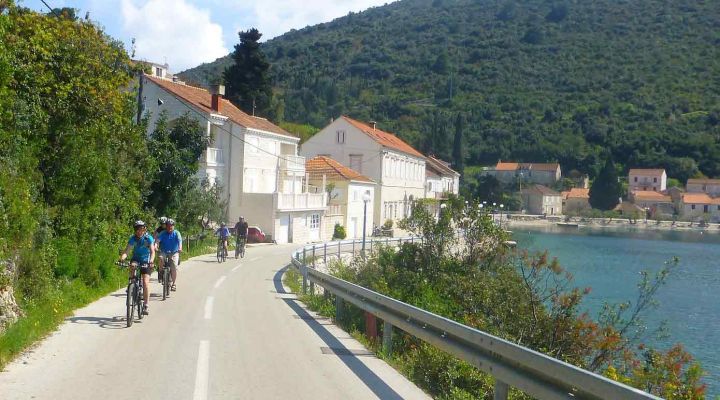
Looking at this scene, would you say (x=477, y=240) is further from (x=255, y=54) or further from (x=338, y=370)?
(x=255, y=54)

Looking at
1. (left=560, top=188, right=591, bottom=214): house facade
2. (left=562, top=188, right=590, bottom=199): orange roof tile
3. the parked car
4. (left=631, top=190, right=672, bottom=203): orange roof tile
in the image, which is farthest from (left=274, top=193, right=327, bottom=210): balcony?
(left=631, top=190, right=672, bottom=203): orange roof tile

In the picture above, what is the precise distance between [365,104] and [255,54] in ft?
374

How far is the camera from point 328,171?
196ft

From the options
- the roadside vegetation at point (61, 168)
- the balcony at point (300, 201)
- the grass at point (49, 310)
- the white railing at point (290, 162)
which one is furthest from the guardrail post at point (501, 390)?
the white railing at point (290, 162)

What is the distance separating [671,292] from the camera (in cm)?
3600

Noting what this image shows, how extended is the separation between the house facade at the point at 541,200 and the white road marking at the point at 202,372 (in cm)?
13468

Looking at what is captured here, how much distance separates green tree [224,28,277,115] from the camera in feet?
245

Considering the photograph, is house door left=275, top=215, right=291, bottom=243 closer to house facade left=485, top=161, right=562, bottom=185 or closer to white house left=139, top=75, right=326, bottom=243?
white house left=139, top=75, right=326, bottom=243

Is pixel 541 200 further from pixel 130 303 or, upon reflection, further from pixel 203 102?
pixel 130 303

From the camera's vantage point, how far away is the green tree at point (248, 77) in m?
74.7

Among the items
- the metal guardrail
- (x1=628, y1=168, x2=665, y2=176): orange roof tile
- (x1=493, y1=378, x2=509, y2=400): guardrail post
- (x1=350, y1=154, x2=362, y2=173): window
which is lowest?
(x1=493, y1=378, x2=509, y2=400): guardrail post

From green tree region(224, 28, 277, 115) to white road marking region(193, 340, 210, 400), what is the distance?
212ft

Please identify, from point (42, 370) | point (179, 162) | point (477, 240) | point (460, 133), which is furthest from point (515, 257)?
point (460, 133)

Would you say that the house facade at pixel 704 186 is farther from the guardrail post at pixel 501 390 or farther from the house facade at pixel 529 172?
the guardrail post at pixel 501 390
